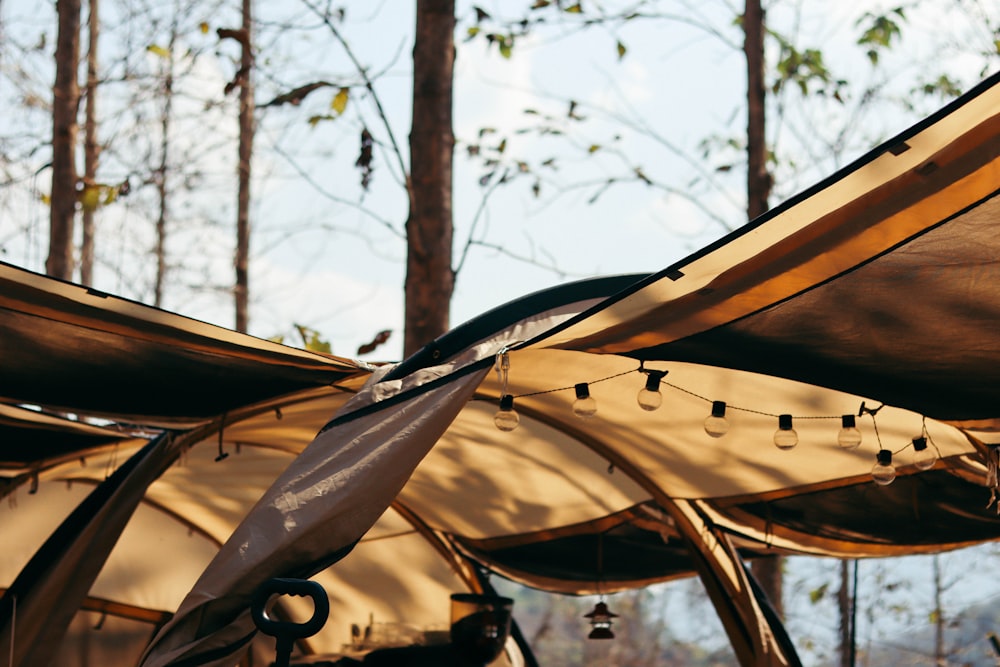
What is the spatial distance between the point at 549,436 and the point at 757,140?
343 cm

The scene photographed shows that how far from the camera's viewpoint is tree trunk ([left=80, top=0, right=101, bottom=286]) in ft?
34.6

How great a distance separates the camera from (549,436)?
448 cm

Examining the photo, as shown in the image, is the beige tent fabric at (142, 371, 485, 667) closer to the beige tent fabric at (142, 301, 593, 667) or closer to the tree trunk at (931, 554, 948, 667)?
the beige tent fabric at (142, 301, 593, 667)

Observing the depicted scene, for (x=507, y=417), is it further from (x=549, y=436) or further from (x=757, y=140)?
(x=757, y=140)

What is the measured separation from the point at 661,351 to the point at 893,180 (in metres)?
0.98

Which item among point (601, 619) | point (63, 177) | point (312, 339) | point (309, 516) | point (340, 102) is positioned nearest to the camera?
point (309, 516)

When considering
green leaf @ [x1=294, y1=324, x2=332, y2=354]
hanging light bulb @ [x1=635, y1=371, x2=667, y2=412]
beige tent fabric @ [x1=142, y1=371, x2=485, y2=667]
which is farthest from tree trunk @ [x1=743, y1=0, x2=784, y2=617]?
beige tent fabric @ [x1=142, y1=371, x2=485, y2=667]

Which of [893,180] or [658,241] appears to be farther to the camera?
[658,241]

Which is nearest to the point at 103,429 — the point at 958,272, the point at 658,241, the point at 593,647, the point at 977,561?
the point at 958,272

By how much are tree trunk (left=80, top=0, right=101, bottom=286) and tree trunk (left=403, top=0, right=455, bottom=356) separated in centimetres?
533

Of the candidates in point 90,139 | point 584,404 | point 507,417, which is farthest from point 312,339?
point 90,139

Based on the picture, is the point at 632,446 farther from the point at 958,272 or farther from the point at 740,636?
the point at 958,272

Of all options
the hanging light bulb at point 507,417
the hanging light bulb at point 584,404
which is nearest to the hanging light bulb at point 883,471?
the hanging light bulb at point 584,404

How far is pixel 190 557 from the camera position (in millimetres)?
5988
